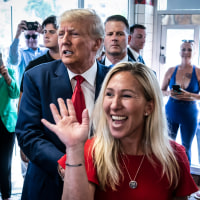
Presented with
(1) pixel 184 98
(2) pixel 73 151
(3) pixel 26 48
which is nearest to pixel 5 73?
(3) pixel 26 48

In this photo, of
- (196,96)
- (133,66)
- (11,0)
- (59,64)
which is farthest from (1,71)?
(196,96)

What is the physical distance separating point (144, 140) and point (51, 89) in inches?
20.8

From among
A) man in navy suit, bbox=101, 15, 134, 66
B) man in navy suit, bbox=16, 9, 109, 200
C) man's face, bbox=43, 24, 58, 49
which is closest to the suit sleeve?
man in navy suit, bbox=16, 9, 109, 200

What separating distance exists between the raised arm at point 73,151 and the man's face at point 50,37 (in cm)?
139

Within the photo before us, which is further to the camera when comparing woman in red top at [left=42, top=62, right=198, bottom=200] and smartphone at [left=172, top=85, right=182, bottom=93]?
smartphone at [left=172, top=85, right=182, bottom=93]

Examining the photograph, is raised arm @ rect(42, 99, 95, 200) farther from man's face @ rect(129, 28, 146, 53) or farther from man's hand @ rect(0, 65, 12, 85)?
man's face @ rect(129, 28, 146, 53)

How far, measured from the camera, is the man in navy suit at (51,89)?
147 centimetres

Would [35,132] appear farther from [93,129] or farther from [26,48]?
[26,48]

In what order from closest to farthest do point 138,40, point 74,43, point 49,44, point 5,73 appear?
Answer: point 74,43, point 49,44, point 5,73, point 138,40

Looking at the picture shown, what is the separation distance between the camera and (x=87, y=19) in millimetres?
1515

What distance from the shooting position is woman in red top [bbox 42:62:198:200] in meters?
1.29

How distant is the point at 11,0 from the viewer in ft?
10.8

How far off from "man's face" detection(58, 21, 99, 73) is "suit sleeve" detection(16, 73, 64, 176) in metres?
0.21

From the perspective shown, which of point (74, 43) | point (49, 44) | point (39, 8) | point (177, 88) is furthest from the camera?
point (39, 8)
